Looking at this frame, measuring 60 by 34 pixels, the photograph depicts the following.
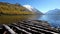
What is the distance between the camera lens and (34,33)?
16000 mm

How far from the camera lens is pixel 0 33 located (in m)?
17.1

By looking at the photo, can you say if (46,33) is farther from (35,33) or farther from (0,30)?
(0,30)

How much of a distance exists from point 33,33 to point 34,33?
0.85 feet

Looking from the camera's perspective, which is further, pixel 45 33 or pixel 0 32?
pixel 0 32

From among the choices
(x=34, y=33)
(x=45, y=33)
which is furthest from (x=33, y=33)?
(x=45, y=33)

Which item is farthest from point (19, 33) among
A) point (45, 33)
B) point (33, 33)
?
point (45, 33)

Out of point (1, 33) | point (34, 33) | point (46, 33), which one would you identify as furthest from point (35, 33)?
point (1, 33)

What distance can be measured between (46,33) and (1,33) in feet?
18.2

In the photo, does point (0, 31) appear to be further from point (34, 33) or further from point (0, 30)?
point (34, 33)

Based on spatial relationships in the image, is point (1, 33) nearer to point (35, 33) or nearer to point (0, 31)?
point (0, 31)

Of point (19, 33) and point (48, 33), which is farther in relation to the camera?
point (19, 33)

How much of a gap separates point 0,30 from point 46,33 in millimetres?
5916

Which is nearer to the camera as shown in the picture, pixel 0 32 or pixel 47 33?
pixel 47 33

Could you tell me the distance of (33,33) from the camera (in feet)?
53.3
